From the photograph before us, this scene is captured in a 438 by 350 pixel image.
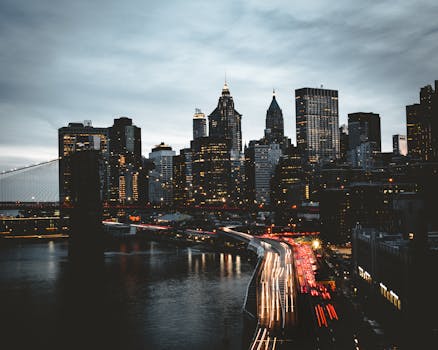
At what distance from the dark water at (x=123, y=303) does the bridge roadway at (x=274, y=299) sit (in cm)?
166

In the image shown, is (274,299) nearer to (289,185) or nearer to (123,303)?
(123,303)

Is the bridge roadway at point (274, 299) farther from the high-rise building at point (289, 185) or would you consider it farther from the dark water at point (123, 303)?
the high-rise building at point (289, 185)

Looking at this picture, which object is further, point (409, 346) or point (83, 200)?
point (83, 200)

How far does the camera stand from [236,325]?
31.7 metres

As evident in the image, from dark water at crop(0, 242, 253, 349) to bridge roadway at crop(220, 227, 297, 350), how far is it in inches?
65.4

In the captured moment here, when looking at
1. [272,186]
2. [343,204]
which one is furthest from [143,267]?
[272,186]

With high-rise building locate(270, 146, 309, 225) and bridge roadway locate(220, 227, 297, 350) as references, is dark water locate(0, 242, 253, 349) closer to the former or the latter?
bridge roadway locate(220, 227, 297, 350)

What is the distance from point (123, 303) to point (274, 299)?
12.6 m

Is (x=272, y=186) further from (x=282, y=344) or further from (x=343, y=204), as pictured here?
(x=282, y=344)

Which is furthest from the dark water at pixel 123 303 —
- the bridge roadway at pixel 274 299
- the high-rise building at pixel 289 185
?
the high-rise building at pixel 289 185

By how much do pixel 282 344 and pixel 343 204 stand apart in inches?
2270

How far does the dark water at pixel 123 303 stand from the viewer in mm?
30000

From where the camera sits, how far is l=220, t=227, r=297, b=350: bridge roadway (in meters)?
25.0

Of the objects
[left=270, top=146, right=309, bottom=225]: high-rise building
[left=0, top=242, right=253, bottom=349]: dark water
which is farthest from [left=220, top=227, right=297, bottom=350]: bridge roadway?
[left=270, top=146, right=309, bottom=225]: high-rise building
